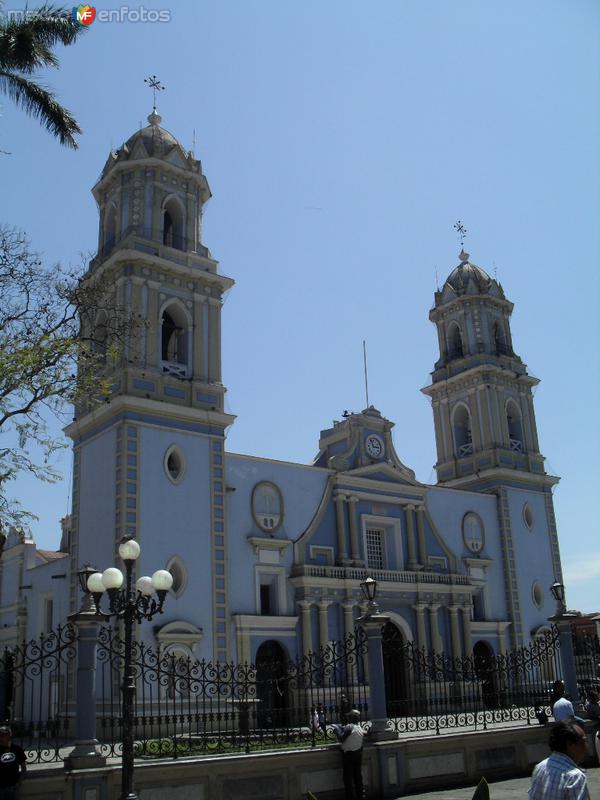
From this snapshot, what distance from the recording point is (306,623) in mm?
29781

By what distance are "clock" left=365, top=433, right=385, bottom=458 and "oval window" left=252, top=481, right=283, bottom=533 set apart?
5.09 metres

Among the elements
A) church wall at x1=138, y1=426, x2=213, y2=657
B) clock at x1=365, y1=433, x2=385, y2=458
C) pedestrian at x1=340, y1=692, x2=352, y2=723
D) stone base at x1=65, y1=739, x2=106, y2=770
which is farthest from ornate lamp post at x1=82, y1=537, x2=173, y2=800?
clock at x1=365, y1=433, x2=385, y2=458

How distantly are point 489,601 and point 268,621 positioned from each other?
12527 millimetres

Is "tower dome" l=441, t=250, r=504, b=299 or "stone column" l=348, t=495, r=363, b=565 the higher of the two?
"tower dome" l=441, t=250, r=504, b=299

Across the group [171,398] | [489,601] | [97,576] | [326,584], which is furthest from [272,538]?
[97,576]

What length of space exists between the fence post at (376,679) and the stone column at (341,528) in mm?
16416

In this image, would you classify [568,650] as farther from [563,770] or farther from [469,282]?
[469,282]

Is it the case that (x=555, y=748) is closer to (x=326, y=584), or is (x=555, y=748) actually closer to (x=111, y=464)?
(x=111, y=464)

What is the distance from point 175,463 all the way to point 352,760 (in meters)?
15.4

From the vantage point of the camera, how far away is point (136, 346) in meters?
27.9

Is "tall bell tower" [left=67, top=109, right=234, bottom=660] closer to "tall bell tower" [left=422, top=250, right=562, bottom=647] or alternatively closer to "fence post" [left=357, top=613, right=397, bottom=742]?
"fence post" [left=357, top=613, right=397, bottom=742]

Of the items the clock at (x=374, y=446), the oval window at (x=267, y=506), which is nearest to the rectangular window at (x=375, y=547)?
the clock at (x=374, y=446)

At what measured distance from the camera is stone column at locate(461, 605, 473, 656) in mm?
34312

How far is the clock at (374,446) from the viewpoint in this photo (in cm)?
3456
